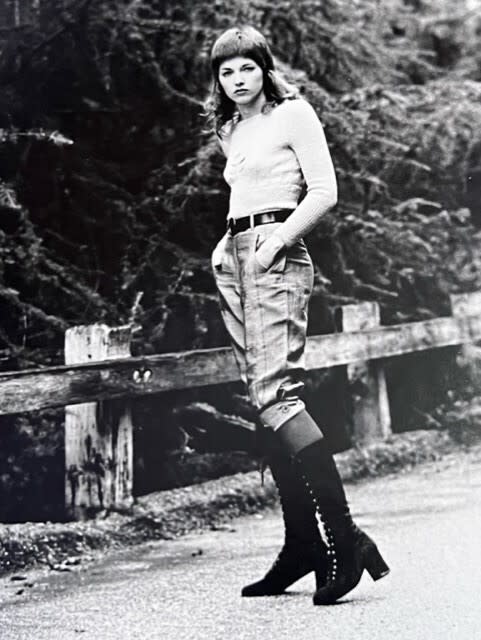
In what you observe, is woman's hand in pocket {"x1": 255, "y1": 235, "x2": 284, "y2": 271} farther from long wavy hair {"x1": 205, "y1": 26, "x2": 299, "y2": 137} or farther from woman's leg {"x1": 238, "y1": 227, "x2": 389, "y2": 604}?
long wavy hair {"x1": 205, "y1": 26, "x2": 299, "y2": 137}

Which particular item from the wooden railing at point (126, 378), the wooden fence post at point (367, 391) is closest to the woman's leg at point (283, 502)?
the wooden railing at point (126, 378)

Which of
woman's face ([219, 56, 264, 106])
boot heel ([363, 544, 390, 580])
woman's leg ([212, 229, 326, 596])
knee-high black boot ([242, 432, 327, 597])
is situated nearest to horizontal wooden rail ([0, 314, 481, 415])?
woman's leg ([212, 229, 326, 596])

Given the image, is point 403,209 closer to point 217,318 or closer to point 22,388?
point 217,318

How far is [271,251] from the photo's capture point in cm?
206

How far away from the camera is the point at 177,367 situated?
252 cm

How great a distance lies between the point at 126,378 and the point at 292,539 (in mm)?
707

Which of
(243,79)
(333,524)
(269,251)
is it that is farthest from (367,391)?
(243,79)

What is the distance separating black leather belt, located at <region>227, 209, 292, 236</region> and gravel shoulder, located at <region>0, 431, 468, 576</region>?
63cm

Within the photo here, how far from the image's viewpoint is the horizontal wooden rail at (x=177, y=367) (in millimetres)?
2385

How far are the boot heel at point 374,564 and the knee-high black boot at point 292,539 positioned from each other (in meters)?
0.09

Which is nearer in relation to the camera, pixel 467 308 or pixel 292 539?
pixel 292 539

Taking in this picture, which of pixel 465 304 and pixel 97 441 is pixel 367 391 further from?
pixel 97 441

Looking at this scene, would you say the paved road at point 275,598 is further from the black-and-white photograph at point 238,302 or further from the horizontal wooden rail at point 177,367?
the horizontal wooden rail at point 177,367

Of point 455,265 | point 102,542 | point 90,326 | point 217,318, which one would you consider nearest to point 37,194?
point 90,326
